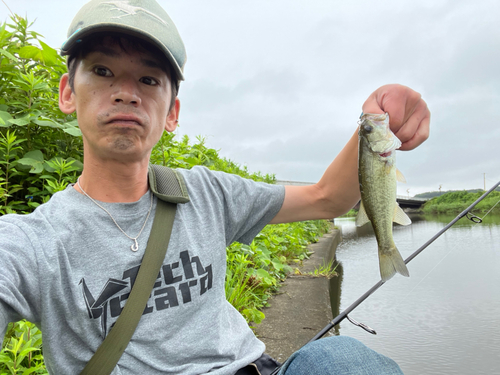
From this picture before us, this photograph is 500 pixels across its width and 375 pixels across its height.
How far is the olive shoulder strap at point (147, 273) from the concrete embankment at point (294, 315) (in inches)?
78.2

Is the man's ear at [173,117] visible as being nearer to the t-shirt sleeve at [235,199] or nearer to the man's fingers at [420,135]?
the t-shirt sleeve at [235,199]

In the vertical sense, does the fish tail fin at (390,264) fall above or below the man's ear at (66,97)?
below

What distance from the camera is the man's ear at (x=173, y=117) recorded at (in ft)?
5.99

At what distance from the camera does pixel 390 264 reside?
1.53 meters

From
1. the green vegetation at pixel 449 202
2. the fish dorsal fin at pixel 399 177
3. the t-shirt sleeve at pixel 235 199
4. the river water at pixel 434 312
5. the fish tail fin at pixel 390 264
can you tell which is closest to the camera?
the fish tail fin at pixel 390 264

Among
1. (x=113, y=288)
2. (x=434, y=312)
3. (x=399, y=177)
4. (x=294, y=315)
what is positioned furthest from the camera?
(x=434, y=312)

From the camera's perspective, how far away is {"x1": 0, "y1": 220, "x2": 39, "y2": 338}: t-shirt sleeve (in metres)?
1.07

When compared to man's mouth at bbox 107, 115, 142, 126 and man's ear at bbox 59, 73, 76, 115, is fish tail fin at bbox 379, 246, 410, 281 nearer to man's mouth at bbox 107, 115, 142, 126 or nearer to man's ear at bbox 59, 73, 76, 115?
man's mouth at bbox 107, 115, 142, 126

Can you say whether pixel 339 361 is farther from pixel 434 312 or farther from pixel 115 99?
pixel 434 312

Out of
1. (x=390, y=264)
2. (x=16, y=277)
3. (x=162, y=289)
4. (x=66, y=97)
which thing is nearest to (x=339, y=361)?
(x=390, y=264)

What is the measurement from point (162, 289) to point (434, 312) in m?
5.86

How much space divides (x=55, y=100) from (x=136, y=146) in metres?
2.08

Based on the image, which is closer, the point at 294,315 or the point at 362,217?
the point at 362,217

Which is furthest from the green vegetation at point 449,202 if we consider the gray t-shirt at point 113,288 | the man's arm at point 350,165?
the gray t-shirt at point 113,288
